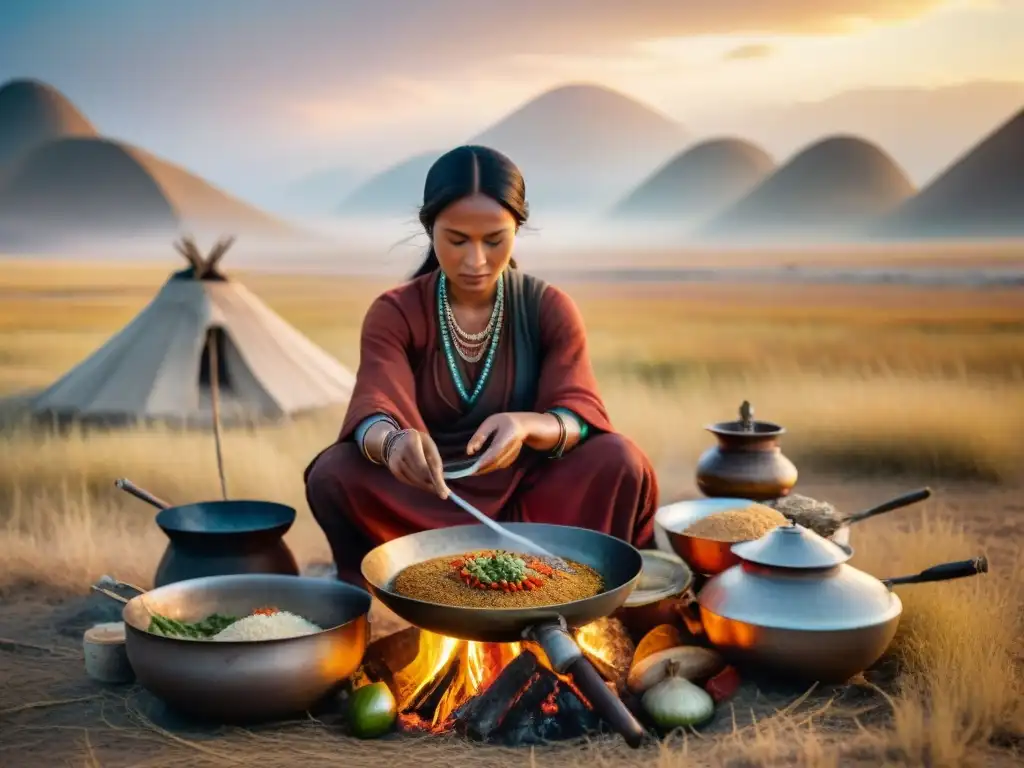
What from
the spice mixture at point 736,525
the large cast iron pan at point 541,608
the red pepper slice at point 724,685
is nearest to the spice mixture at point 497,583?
the large cast iron pan at point 541,608

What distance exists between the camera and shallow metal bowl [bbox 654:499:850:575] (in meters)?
3.17

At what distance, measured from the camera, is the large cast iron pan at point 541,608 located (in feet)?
7.02

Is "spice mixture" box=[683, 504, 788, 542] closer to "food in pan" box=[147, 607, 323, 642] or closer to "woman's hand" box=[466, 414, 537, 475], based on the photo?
"woman's hand" box=[466, 414, 537, 475]

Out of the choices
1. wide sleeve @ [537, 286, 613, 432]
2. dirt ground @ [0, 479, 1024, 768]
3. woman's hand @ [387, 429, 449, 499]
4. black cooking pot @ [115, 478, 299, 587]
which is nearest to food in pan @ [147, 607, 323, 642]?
dirt ground @ [0, 479, 1024, 768]

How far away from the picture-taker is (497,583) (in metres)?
2.57

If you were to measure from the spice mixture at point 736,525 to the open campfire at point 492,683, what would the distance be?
16.1 inches

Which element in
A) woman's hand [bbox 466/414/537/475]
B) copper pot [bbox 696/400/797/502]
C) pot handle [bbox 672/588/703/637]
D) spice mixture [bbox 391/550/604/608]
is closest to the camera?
spice mixture [bbox 391/550/604/608]

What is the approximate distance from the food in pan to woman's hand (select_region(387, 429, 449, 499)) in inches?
18.6

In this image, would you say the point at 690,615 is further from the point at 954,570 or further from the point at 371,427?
the point at 371,427

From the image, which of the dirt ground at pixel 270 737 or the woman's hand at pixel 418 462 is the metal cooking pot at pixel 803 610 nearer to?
the dirt ground at pixel 270 737

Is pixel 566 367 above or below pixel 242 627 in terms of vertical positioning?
above

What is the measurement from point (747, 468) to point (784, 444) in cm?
317

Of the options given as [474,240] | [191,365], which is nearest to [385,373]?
[474,240]

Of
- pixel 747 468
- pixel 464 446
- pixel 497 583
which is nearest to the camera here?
pixel 497 583
